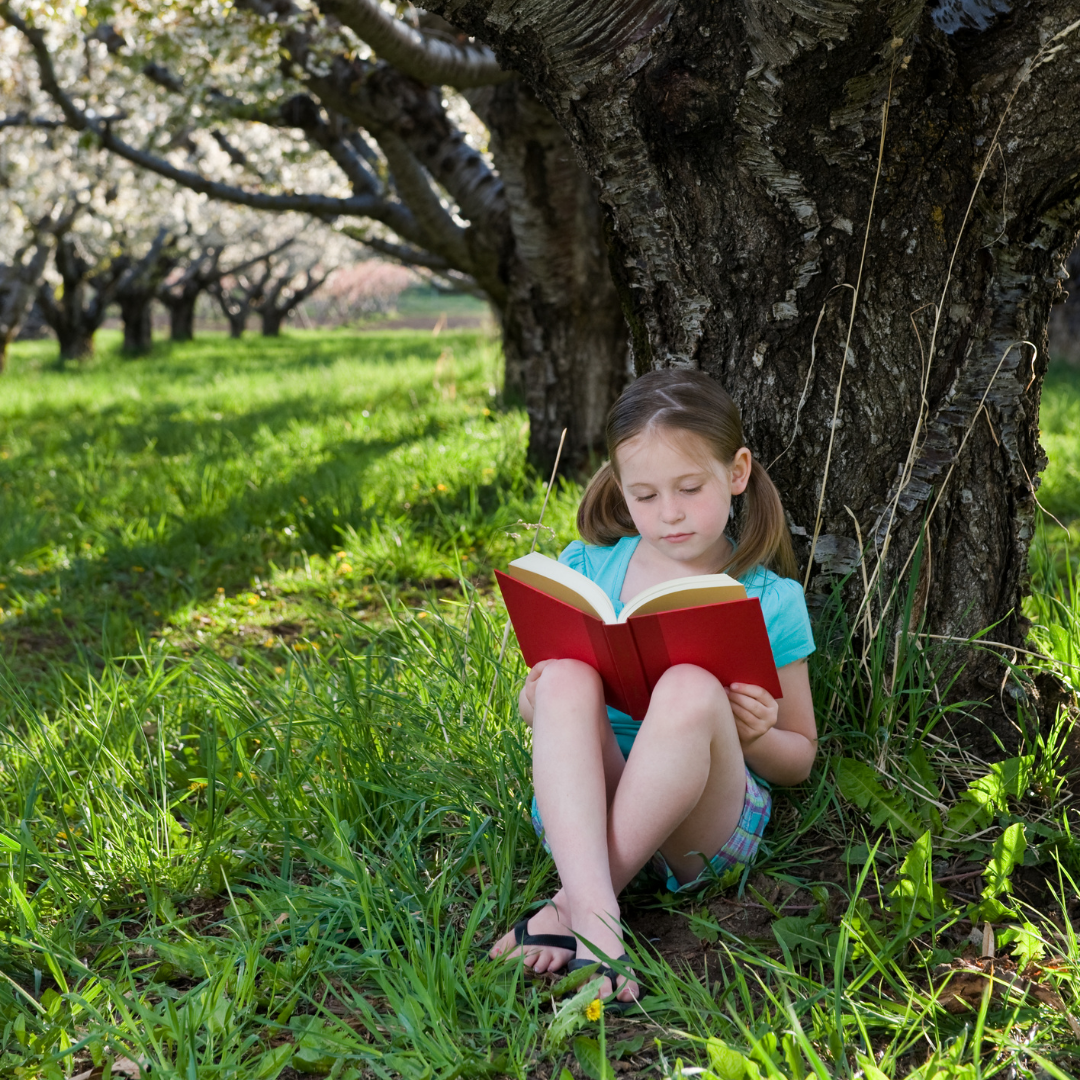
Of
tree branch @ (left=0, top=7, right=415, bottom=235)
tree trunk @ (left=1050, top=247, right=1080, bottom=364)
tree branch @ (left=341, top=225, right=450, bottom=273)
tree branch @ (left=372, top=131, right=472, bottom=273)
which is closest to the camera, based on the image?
tree branch @ (left=372, top=131, right=472, bottom=273)

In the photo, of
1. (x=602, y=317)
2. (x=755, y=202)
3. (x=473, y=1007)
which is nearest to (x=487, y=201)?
(x=602, y=317)

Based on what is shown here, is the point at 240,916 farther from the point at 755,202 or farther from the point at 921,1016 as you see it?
the point at 755,202

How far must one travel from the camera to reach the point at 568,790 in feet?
5.53

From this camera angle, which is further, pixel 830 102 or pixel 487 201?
pixel 487 201

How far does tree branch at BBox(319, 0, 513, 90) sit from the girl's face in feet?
9.32

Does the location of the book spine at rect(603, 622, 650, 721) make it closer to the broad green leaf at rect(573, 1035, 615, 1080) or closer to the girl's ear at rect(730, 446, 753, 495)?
the girl's ear at rect(730, 446, 753, 495)

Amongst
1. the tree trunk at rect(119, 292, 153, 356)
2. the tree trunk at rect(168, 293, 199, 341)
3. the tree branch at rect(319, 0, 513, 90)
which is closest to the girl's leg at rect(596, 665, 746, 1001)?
the tree branch at rect(319, 0, 513, 90)

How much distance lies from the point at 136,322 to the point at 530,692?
18.2 m

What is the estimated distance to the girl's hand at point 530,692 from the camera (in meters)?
1.87

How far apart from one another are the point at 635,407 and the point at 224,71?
20.5 feet

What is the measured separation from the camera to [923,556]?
213 centimetres

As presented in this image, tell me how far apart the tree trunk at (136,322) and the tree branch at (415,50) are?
14.6m

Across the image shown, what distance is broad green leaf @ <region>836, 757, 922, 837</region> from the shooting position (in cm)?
187

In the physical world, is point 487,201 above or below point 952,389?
above
